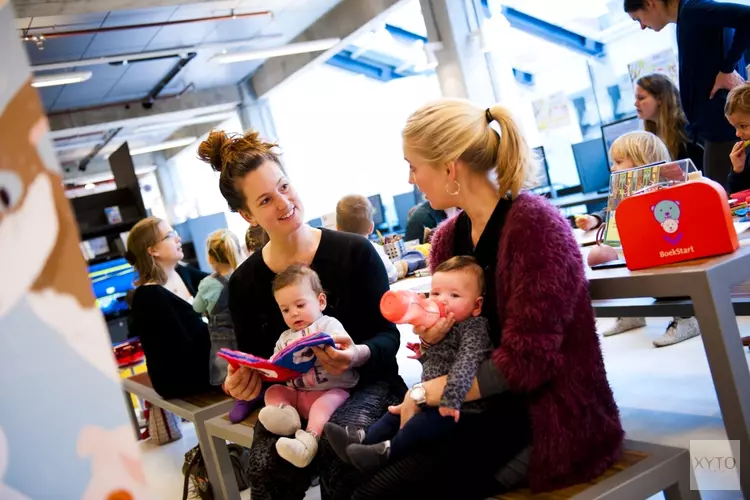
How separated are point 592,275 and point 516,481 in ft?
2.02

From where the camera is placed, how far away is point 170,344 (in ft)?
12.2

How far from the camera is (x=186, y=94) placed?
1534 centimetres

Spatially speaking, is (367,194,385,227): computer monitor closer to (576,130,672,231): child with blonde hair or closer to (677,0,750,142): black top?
(677,0,750,142): black top

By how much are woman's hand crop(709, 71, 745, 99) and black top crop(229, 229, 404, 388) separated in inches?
83.0

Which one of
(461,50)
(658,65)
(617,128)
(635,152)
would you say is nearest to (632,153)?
(635,152)

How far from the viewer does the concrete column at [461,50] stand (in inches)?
395

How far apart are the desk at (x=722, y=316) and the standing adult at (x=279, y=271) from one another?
2.79 ft

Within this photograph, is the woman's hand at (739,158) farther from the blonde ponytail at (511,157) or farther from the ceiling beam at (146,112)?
the ceiling beam at (146,112)

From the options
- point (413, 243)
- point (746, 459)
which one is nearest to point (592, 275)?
point (746, 459)

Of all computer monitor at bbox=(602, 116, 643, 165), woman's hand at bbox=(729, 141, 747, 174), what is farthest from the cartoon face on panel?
computer monitor at bbox=(602, 116, 643, 165)

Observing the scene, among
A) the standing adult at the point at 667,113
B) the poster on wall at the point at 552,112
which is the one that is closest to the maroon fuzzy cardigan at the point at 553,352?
the standing adult at the point at 667,113

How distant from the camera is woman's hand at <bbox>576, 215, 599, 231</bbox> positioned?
10.5 ft

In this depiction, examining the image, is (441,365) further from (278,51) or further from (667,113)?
(278,51)

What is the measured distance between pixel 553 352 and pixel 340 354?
2.17 feet
